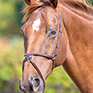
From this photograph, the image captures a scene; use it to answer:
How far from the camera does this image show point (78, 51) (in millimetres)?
3422

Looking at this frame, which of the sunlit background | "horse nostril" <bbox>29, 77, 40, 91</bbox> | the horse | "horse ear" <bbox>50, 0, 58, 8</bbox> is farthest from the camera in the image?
the sunlit background

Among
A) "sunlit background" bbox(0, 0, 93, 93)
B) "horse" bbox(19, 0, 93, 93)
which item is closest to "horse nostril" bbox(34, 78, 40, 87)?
"horse" bbox(19, 0, 93, 93)

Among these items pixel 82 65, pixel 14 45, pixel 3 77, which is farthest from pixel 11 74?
pixel 82 65

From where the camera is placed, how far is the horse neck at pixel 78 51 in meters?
3.38

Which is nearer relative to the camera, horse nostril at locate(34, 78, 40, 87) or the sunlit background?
horse nostril at locate(34, 78, 40, 87)

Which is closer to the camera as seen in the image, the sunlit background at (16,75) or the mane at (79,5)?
the mane at (79,5)

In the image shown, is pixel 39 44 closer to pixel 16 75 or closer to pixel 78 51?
pixel 78 51

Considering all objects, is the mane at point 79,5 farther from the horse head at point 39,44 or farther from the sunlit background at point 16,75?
the sunlit background at point 16,75

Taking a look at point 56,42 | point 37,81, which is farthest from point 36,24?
point 37,81

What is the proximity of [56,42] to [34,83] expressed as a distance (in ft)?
2.28

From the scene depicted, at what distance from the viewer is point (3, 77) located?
897cm

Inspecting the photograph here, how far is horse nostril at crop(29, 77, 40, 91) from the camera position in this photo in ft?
9.38

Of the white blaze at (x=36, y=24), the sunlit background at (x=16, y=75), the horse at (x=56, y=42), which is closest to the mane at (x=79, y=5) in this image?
the horse at (x=56, y=42)

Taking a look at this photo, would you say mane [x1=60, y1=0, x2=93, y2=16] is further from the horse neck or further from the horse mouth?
the horse mouth
